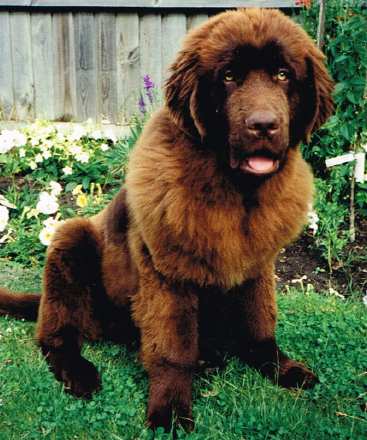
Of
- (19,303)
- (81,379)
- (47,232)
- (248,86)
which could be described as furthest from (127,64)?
(248,86)

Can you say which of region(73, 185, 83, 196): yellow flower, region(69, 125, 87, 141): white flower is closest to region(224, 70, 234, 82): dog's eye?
region(73, 185, 83, 196): yellow flower

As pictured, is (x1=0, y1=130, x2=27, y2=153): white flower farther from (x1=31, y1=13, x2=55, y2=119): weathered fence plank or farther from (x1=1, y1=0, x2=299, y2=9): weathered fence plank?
(x1=1, y1=0, x2=299, y2=9): weathered fence plank

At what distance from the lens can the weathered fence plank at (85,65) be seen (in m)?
6.38

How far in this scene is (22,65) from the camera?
21.7ft

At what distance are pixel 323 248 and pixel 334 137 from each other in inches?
32.9

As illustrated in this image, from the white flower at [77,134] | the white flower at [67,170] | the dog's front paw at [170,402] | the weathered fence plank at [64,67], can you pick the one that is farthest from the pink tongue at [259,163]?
the weathered fence plank at [64,67]

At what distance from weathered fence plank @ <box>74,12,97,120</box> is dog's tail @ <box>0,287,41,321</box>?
3.30 m

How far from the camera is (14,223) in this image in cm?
505

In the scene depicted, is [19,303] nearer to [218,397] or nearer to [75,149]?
[218,397]

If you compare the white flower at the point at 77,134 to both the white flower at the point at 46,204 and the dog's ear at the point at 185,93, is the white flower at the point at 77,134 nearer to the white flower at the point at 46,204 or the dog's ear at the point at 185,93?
the white flower at the point at 46,204

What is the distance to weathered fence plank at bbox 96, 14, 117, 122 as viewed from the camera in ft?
20.8

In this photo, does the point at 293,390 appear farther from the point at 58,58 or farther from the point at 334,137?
the point at 58,58

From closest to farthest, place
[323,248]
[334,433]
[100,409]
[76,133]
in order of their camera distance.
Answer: [334,433]
[100,409]
[323,248]
[76,133]

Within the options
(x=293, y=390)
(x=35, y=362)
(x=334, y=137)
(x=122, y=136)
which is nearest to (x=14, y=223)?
(x=122, y=136)
